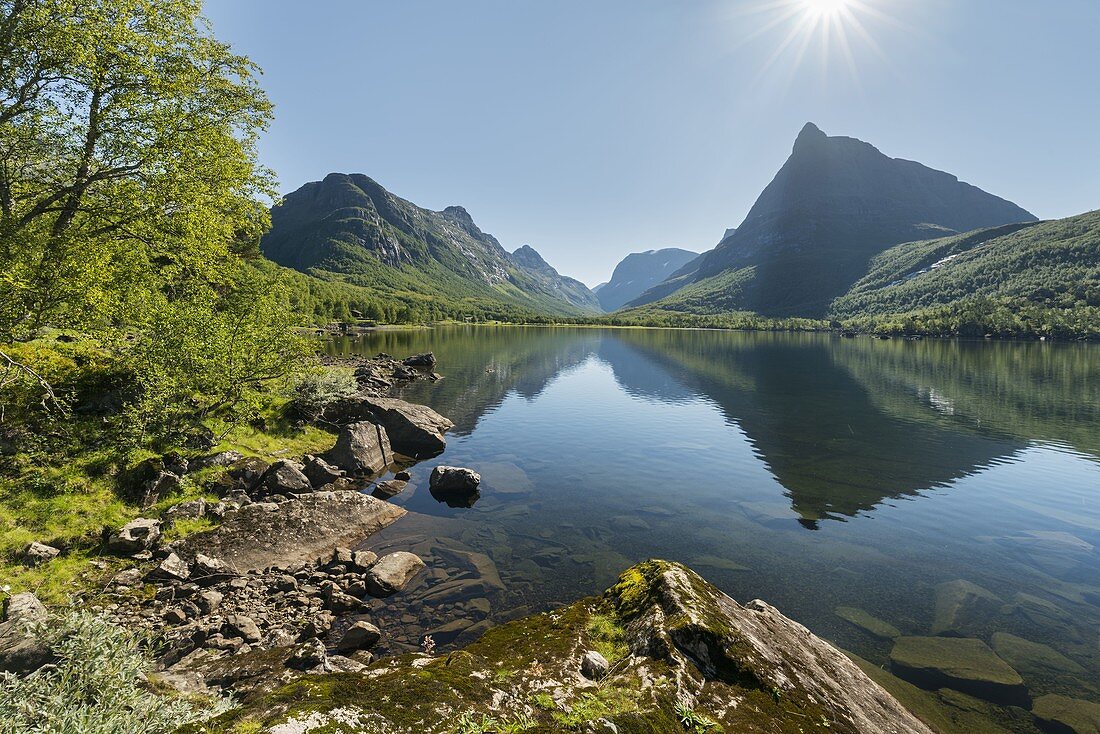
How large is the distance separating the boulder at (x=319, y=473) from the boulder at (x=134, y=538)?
7855mm

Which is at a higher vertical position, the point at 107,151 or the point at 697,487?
the point at 107,151

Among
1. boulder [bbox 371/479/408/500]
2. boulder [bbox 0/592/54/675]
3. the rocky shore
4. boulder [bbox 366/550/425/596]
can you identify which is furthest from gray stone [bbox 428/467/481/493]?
boulder [bbox 0/592/54/675]

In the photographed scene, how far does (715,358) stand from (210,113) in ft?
353

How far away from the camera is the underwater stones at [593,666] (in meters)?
7.54

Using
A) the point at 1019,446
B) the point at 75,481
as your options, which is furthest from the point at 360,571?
the point at 1019,446

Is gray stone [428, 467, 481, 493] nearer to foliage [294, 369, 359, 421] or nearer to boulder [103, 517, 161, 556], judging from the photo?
boulder [103, 517, 161, 556]

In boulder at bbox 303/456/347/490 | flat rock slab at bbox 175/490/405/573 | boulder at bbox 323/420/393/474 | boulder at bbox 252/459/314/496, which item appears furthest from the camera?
boulder at bbox 323/420/393/474

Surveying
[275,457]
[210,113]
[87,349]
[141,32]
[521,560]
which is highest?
[141,32]

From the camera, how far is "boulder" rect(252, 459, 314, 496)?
21.1 metres

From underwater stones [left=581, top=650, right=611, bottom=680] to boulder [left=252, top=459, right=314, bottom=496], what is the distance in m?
18.7

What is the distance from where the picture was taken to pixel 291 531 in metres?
17.9

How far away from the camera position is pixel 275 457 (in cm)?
2447

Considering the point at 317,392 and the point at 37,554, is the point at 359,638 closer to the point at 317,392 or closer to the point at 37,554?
the point at 37,554

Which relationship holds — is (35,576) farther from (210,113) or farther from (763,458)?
(763,458)
